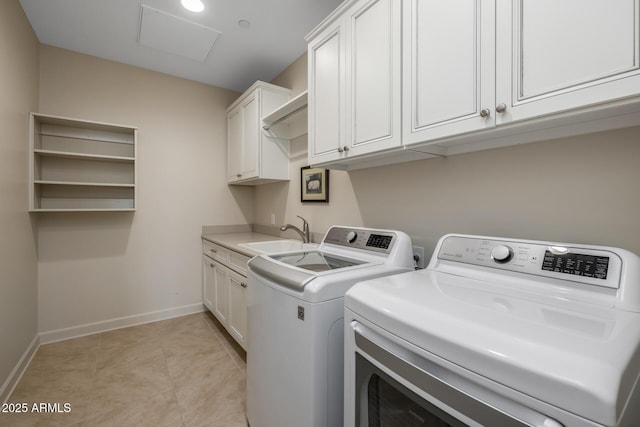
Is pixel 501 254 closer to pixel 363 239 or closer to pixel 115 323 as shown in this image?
pixel 363 239

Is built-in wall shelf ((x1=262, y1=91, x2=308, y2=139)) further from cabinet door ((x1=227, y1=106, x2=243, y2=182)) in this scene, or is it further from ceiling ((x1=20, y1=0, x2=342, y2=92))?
ceiling ((x1=20, y1=0, x2=342, y2=92))

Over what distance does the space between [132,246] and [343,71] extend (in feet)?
8.47

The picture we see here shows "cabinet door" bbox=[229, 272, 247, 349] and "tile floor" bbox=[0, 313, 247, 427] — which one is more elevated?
"cabinet door" bbox=[229, 272, 247, 349]

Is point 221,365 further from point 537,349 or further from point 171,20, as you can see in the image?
point 171,20

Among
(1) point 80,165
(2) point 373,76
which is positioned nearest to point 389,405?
(2) point 373,76

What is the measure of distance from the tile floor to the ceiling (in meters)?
2.53

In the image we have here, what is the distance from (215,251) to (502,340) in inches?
100

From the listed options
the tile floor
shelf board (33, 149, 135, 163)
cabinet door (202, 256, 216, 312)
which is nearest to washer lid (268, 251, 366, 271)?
the tile floor

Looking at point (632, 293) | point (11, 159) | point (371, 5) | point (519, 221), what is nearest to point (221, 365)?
point (11, 159)

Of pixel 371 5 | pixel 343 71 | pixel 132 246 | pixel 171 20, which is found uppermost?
pixel 171 20

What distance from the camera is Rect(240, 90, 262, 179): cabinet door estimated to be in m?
2.60

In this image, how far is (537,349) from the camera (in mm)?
533

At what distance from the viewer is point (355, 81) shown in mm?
1498

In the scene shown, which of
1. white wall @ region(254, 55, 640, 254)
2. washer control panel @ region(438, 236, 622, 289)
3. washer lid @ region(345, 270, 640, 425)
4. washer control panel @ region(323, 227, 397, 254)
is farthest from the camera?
washer control panel @ region(323, 227, 397, 254)
